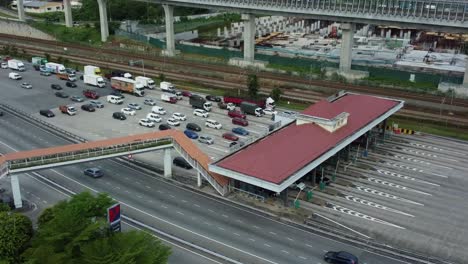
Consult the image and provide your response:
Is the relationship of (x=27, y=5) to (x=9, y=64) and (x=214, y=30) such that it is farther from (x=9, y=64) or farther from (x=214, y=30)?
(x=9, y=64)

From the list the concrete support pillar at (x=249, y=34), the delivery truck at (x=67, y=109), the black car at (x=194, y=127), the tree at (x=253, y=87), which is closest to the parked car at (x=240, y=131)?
the black car at (x=194, y=127)

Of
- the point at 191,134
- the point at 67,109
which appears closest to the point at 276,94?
the point at 191,134

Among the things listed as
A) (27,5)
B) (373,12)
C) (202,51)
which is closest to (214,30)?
(202,51)

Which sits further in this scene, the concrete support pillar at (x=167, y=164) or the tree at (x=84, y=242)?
the concrete support pillar at (x=167, y=164)

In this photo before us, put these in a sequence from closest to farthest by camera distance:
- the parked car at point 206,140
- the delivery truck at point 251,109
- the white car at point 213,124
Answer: the parked car at point 206,140, the white car at point 213,124, the delivery truck at point 251,109

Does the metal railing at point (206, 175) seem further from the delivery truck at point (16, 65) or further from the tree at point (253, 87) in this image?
the delivery truck at point (16, 65)

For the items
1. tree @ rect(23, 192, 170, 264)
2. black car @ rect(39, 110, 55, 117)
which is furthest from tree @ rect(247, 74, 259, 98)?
tree @ rect(23, 192, 170, 264)
